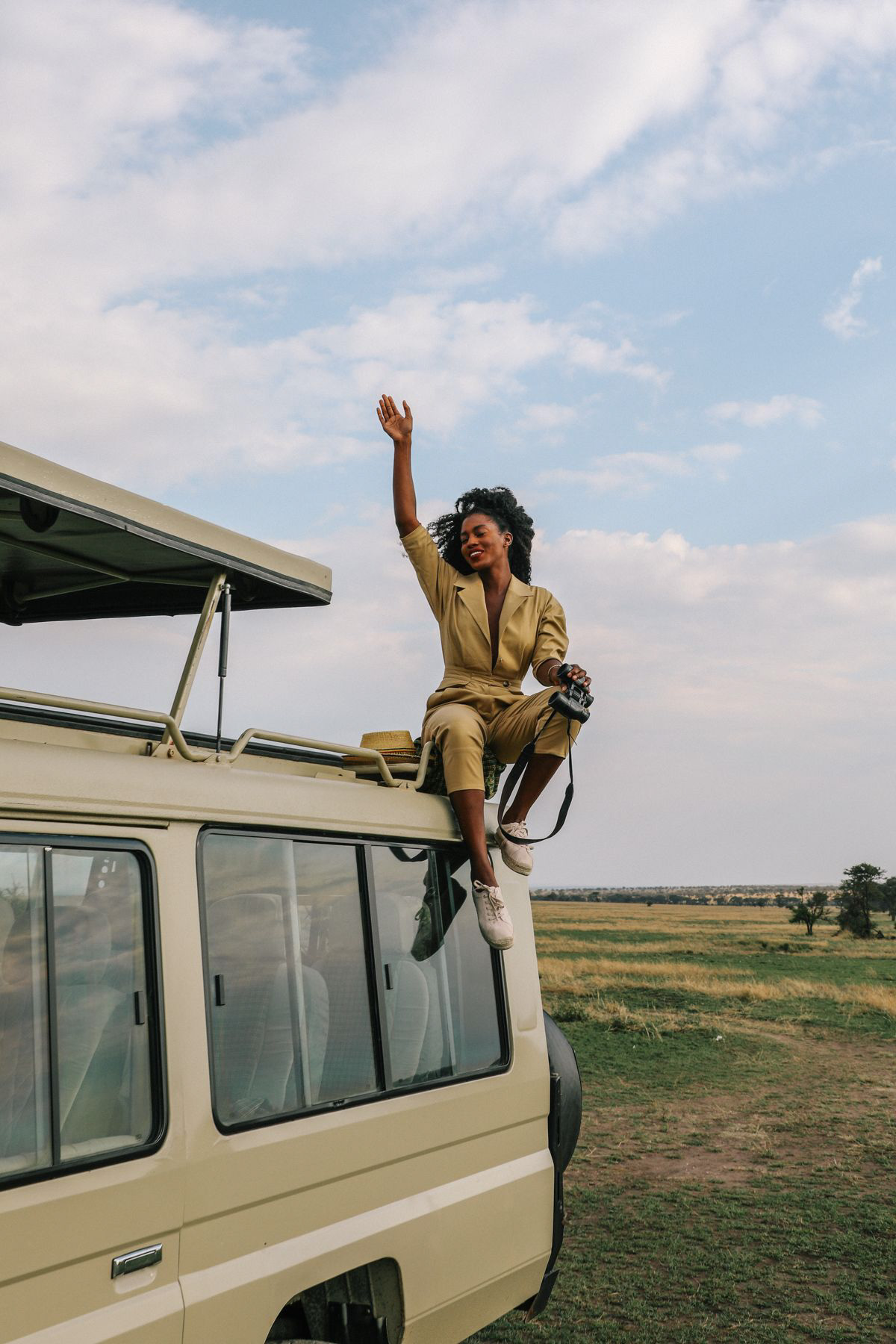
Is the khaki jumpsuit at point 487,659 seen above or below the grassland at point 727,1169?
above

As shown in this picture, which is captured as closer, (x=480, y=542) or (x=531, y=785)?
(x=531, y=785)

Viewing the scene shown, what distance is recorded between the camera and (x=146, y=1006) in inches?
120

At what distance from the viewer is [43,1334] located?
2.63 metres

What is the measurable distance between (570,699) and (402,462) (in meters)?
1.35

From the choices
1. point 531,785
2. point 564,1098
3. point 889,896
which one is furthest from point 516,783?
point 889,896

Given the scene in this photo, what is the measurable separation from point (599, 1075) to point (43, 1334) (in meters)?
13.3

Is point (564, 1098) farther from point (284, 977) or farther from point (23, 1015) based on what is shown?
point (23, 1015)

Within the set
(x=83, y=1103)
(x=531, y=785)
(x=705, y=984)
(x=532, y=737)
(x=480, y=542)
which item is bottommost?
(x=705, y=984)

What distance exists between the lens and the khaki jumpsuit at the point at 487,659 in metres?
4.74

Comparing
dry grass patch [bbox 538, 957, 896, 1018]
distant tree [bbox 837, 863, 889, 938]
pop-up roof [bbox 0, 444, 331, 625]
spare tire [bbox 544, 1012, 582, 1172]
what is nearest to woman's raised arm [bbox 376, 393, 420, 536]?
pop-up roof [bbox 0, 444, 331, 625]

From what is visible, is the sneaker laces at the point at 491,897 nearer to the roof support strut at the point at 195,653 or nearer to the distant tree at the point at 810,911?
the roof support strut at the point at 195,653

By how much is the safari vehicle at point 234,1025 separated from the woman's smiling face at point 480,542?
3.50 ft

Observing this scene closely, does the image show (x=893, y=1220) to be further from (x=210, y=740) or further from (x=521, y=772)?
(x=210, y=740)

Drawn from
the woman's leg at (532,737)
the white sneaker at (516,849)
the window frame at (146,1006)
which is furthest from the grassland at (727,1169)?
the window frame at (146,1006)
